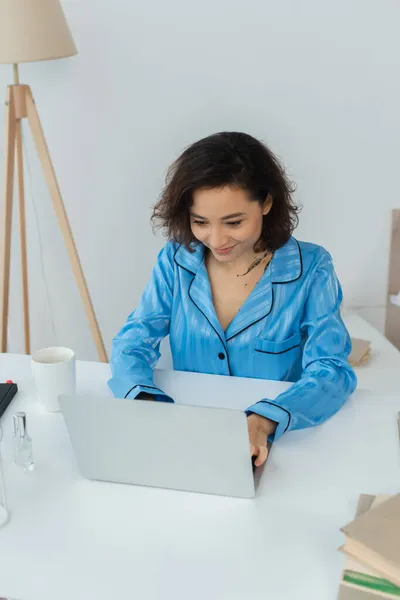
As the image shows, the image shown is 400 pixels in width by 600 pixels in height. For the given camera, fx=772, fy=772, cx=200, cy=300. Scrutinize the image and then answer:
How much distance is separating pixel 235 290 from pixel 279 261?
13 cm

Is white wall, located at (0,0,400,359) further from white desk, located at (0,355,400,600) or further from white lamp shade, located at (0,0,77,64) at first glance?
white desk, located at (0,355,400,600)

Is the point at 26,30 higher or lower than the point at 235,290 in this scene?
higher

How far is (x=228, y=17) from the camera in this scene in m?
2.77

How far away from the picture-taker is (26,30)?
2.44 metres

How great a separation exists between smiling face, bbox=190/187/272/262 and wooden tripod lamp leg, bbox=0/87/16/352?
1259mm

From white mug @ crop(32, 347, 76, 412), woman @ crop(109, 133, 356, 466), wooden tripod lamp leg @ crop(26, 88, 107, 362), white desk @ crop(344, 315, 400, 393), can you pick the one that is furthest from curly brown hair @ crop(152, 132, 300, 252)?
wooden tripod lamp leg @ crop(26, 88, 107, 362)

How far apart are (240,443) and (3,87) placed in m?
2.26

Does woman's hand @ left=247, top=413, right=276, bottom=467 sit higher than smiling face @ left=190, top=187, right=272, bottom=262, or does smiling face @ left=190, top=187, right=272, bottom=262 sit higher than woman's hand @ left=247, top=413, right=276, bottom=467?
smiling face @ left=190, top=187, right=272, bottom=262

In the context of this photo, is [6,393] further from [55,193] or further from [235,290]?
[55,193]

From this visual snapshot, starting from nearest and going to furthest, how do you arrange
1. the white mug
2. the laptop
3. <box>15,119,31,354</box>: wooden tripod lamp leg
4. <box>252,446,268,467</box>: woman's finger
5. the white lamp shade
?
the laptop → <box>252,446,268,467</box>: woman's finger → the white mug → the white lamp shade → <box>15,119,31,354</box>: wooden tripod lamp leg

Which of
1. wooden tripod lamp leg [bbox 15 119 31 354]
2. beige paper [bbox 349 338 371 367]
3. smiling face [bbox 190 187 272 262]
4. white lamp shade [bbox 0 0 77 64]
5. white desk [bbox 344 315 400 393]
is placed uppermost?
white lamp shade [bbox 0 0 77 64]

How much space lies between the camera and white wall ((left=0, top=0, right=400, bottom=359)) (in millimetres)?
2773

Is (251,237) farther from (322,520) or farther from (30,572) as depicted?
(30,572)

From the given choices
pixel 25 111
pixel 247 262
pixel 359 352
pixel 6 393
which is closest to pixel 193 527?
pixel 6 393
